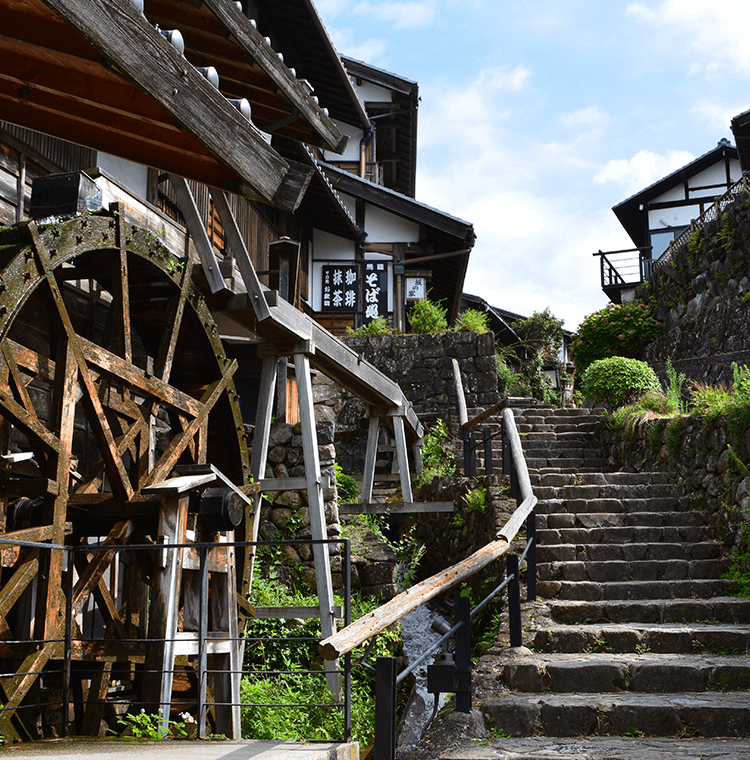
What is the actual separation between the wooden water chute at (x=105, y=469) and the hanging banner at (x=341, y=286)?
853 centimetres

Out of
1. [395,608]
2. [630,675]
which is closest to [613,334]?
[630,675]

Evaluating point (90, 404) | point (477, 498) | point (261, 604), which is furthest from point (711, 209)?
point (90, 404)

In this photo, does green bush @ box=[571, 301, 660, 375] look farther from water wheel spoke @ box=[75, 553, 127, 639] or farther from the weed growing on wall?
water wheel spoke @ box=[75, 553, 127, 639]

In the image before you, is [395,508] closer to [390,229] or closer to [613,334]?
[390,229]

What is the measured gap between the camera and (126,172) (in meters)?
7.22

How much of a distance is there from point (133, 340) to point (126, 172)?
1.49 meters

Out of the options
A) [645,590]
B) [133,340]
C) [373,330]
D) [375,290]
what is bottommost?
[645,590]

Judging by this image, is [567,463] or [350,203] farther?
[350,203]

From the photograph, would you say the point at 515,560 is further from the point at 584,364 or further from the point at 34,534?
the point at 584,364

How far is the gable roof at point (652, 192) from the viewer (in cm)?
2636

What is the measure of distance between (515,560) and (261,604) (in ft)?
11.2

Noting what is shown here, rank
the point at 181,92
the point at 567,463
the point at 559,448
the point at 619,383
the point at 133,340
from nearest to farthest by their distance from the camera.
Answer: the point at 181,92 → the point at 133,340 → the point at 567,463 → the point at 559,448 → the point at 619,383

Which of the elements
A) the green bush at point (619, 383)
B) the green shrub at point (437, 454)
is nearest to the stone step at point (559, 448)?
the green bush at point (619, 383)

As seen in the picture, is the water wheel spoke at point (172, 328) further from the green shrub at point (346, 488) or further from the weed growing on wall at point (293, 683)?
the green shrub at point (346, 488)
